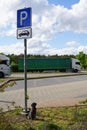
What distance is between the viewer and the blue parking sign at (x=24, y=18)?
10172 millimetres

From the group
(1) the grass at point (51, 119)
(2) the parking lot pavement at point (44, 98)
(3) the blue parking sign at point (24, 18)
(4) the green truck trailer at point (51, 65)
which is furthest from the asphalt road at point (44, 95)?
(4) the green truck trailer at point (51, 65)

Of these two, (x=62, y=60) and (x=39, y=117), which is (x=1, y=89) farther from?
(x=62, y=60)

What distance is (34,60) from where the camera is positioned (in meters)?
63.4

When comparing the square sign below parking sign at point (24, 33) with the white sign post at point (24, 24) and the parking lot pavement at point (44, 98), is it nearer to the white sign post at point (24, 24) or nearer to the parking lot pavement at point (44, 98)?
the white sign post at point (24, 24)

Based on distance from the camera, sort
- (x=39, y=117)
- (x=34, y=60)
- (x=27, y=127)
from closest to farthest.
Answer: (x=27, y=127) < (x=39, y=117) < (x=34, y=60)

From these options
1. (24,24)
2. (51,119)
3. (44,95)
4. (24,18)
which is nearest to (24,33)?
(24,24)

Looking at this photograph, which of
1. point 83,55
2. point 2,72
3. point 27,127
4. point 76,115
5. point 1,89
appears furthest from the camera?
point 83,55

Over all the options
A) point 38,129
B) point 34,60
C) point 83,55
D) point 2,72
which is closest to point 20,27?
point 38,129

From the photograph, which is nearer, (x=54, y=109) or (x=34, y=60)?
(x=54, y=109)

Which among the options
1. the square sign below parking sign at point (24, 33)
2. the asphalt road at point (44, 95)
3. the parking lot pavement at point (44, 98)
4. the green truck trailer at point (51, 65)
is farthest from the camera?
the green truck trailer at point (51, 65)

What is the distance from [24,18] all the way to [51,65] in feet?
177

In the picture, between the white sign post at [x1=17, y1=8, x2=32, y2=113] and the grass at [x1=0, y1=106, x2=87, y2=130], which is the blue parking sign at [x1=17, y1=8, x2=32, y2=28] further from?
the grass at [x1=0, y1=106, x2=87, y2=130]

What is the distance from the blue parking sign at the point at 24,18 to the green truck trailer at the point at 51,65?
52735 millimetres

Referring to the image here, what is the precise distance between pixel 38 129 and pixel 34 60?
55.4 m
